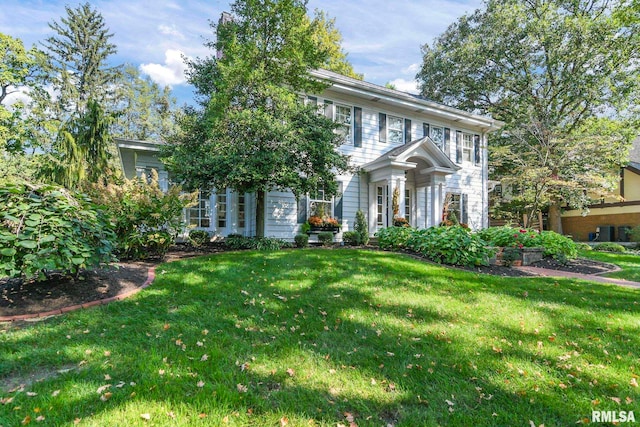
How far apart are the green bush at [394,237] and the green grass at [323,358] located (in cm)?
379

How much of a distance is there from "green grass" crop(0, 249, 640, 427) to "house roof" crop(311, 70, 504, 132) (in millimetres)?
8169

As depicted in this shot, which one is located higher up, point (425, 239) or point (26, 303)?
point (425, 239)

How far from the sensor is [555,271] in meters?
7.82

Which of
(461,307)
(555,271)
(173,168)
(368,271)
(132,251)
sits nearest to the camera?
(461,307)

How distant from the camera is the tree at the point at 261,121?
26.8ft

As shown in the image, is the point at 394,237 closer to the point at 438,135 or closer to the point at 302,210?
the point at 302,210

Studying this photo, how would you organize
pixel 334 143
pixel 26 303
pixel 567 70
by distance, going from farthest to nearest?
pixel 567 70 < pixel 334 143 < pixel 26 303

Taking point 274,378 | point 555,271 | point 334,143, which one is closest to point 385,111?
point 334,143

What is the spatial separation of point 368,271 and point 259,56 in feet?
22.9

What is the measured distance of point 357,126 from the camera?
40.1 ft

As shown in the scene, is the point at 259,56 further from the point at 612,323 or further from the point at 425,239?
the point at 612,323

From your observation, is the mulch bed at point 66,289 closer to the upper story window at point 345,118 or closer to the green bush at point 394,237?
the green bush at point 394,237

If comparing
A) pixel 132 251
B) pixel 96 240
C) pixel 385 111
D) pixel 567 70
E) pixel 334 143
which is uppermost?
pixel 567 70

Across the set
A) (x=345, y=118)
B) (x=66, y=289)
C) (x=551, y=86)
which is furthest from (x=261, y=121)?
(x=551, y=86)
